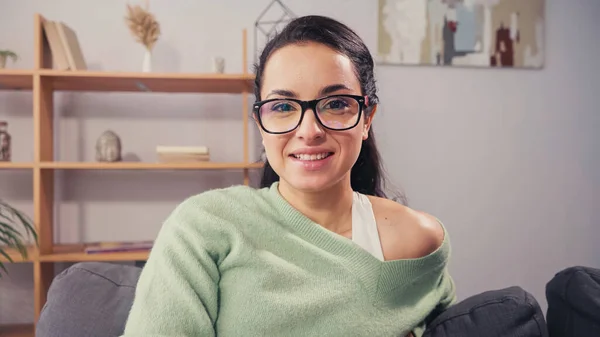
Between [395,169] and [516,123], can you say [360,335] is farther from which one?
[516,123]

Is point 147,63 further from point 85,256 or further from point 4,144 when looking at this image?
point 85,256

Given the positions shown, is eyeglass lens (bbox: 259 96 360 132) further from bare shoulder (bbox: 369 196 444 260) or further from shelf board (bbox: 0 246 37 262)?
shelf board (bbox: 0 246 37 262)

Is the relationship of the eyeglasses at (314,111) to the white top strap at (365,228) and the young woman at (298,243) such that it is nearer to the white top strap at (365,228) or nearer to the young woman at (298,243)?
the young woman at (298,243)

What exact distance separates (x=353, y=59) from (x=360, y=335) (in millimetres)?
546

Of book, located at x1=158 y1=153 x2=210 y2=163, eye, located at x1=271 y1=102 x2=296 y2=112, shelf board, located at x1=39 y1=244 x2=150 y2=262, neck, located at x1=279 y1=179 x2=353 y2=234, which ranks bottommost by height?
shelf board, located at x1=39 y1=244 x2=150 y2=262

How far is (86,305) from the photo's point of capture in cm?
97

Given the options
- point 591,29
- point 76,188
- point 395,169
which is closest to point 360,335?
point 395,169

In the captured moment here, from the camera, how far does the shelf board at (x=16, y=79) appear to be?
190 cm

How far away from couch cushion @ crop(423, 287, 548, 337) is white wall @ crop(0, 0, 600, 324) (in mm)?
1542

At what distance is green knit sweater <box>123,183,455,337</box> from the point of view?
0.83m

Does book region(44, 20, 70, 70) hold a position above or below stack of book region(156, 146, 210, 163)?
above

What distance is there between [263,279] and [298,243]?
0.34 ft

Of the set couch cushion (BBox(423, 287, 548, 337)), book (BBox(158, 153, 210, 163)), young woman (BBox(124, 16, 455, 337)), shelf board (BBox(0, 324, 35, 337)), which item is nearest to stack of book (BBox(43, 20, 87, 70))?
book (BBox(158, 153, 210, 163))

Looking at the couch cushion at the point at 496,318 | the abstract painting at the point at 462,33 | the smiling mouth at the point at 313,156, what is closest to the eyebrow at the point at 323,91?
the smiling mouth at the point at 313,156
